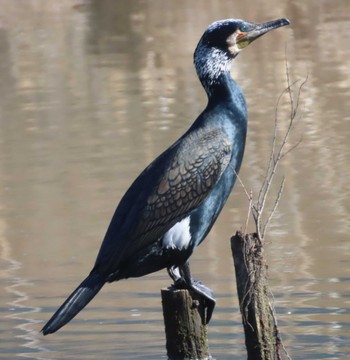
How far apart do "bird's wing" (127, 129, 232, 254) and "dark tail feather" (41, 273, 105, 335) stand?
0.21m

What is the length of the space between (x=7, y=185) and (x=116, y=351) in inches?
193

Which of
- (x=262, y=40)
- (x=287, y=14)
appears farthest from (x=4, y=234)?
(x=287, y=14)

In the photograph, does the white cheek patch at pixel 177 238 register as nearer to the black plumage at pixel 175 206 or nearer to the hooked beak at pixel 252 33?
the black plumage at pixel 175 206

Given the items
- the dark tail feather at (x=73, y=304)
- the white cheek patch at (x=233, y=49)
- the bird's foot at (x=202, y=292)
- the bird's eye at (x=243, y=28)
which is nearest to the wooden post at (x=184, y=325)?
the bird's foot at (x=202, y=292)

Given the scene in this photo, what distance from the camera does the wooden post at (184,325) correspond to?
6.39 m

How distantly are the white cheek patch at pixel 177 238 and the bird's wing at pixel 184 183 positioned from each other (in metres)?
0.03

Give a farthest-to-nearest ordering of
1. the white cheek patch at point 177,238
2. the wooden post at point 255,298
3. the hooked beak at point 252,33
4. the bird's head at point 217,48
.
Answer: the hooked beak at point 252,33
the bird's head at point 217,48
the white cheek patch at point 177,238
the wooden post at point 255,298

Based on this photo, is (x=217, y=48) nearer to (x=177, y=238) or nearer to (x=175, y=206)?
(x=175, y=206)

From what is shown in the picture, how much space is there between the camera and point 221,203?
6.58 metres

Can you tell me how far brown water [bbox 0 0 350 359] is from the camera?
7.98m

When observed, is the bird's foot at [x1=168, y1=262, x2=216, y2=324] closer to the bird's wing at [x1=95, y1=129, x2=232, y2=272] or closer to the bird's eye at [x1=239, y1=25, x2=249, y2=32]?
the bird's wing at [x1=95, y1=129, x2=232, y2=272]

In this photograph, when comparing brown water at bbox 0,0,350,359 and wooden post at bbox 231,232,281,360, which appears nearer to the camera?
wooden post at bbox 231,232,281,360

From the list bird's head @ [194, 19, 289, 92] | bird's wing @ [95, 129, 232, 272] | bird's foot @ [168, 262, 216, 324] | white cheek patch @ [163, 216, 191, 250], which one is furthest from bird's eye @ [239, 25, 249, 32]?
bird's foot @ [168, 262, 216, 324]

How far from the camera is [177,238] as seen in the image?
645 cm
